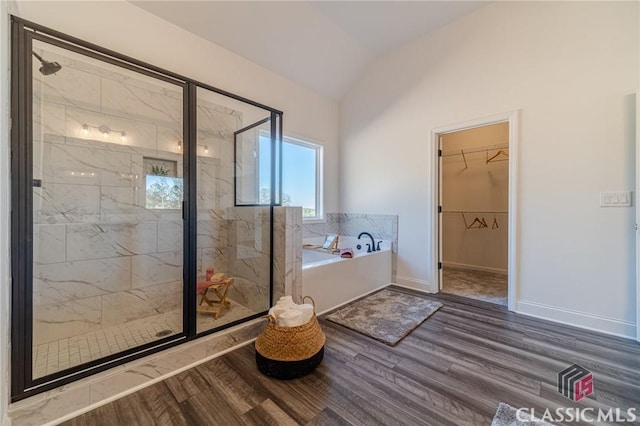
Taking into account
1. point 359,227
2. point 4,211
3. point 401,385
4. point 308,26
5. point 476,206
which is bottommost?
point 401,385

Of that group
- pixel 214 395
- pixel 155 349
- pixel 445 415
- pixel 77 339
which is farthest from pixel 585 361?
pixel 77 339

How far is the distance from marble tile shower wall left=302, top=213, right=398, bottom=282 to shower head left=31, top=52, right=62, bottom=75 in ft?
9.30

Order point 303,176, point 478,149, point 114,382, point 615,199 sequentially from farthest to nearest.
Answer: point 478,149
point 303,176
point 615,199
point 114,382

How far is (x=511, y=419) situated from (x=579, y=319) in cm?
170

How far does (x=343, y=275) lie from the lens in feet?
9.48

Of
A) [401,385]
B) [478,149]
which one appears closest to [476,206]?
[478,149]

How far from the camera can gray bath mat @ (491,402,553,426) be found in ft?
4.18

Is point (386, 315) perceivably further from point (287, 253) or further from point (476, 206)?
point (476, 206)

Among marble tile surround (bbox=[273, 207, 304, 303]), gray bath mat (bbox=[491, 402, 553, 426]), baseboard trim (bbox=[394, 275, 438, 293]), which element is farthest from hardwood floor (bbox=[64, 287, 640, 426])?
baseboard trim (bbox=[394, 275, 438, 293])

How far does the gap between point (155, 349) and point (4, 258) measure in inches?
37.3

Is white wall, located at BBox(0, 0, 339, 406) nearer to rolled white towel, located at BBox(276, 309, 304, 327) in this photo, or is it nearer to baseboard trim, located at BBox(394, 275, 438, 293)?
rolled white towel, located at BBox(276, 309, 304, 327)

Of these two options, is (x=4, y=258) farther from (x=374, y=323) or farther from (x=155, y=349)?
(x=374, y=323)

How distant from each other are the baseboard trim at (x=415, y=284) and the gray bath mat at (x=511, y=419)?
1901 millimetres

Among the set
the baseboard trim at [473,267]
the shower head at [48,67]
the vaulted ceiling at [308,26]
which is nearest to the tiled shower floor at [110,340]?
the shower head at [48,67]
